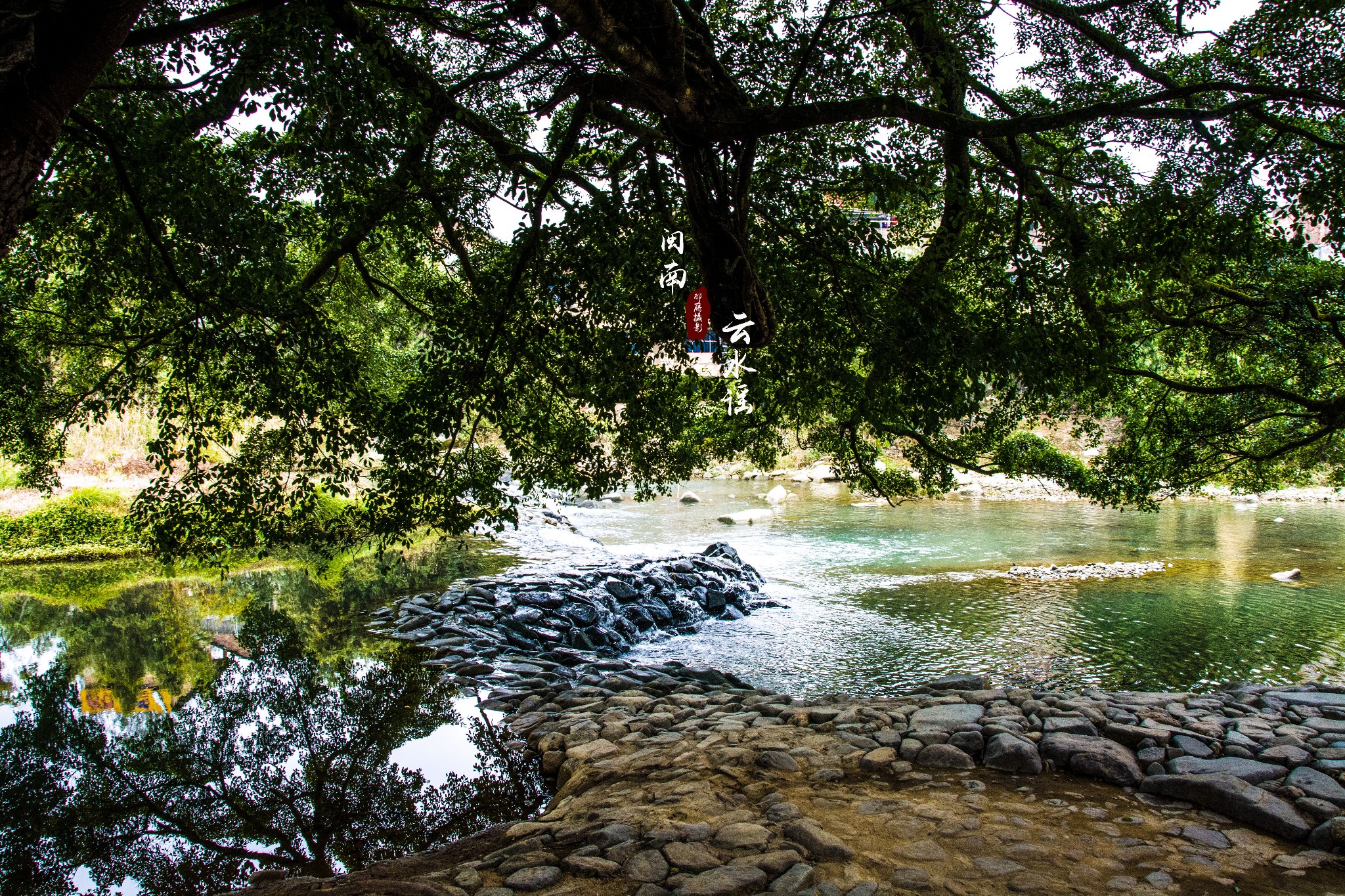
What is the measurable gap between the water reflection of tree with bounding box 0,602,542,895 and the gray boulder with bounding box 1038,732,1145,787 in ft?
10.7

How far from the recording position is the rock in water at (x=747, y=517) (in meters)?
19.8

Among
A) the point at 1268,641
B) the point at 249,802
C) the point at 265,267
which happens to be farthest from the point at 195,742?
the point at 1268,641

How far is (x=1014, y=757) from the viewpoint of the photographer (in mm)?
4328

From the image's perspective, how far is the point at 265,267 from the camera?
5.17m

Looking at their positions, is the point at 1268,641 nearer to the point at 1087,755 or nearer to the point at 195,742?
the point at 1087,755

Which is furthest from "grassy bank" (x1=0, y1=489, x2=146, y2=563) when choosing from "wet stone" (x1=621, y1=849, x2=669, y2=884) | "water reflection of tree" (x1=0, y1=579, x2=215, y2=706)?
"wet stone" (x1=621, y1=849, x2=669, y2=884)

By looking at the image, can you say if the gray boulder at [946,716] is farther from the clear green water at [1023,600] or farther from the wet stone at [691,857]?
the clear green water at [1023,600]

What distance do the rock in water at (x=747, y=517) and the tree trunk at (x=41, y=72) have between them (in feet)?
58.0

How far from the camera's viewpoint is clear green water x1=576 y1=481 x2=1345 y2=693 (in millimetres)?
8562

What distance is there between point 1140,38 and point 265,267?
757cm

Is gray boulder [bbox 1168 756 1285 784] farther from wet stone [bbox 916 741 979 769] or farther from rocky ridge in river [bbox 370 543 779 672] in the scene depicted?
rocky ridge in river [bbox 370 543 779 672]

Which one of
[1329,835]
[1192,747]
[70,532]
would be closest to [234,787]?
[1192,747]

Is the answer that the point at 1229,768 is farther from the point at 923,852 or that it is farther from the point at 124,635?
the point at 124,635

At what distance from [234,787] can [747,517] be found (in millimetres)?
15729
